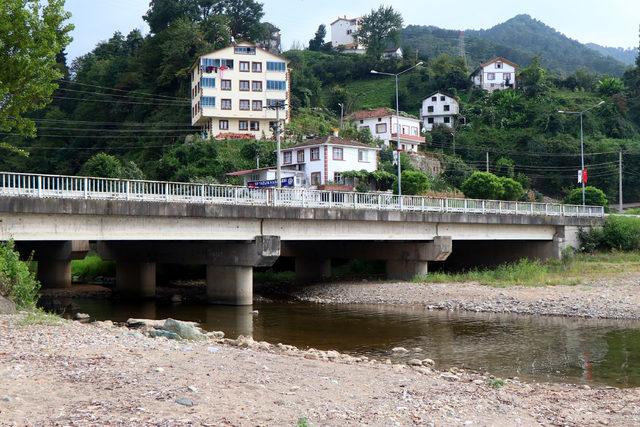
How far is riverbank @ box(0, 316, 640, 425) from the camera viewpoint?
1052cm

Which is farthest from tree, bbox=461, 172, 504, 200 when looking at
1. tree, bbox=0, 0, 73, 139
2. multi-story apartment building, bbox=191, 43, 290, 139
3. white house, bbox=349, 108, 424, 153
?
tree, bbox=0, 0, 73, 139

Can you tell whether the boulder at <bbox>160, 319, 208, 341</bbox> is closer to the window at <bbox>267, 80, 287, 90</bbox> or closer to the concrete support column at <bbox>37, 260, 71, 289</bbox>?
the concrete support column at <bbox>37, 260, 71, 289</bbox>

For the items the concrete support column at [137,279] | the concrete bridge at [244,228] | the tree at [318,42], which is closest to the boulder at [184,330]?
the concrete bridge at [244,228]

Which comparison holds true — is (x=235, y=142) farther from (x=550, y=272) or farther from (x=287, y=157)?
(x=550, y=272)

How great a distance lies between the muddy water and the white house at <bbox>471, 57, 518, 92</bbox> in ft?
320

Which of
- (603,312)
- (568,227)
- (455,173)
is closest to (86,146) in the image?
(455,173)

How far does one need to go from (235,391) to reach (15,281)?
43.9 ft

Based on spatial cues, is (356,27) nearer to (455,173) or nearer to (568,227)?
(455,173)

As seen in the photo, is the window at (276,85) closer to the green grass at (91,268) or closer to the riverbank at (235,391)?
the green grass at (91,268)

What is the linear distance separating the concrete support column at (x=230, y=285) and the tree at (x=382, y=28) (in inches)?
4477

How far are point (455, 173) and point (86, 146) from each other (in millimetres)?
49678

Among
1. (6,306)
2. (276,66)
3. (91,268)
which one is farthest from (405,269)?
(276,66)

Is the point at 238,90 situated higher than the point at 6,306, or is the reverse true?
the point at 238,90

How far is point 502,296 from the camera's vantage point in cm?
3569
